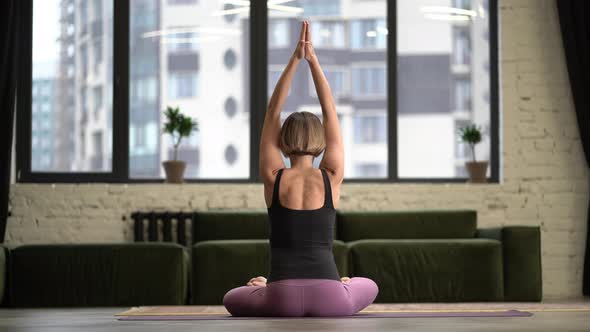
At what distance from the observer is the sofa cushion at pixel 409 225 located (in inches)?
253

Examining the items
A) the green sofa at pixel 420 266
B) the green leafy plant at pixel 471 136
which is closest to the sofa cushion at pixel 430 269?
the green sofa at pixel 420 266

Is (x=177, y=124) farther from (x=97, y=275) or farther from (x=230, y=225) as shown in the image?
(x=97, y=275)

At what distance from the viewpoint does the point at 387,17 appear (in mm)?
7223

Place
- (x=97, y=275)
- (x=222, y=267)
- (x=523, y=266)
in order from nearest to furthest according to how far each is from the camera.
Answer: (x=97, y=275), (x=222, y=267), (x=523, y=266)

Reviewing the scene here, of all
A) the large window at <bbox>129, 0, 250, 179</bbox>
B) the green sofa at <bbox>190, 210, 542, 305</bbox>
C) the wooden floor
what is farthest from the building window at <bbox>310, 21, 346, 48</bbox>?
the wooden floor

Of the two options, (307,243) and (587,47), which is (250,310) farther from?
(587,47)

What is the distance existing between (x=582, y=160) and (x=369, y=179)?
1.64 meters

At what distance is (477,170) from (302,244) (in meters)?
4.06

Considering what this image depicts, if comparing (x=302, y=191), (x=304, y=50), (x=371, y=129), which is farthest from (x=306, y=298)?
(x=371, y=129)

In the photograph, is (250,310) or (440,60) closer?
(250,310)

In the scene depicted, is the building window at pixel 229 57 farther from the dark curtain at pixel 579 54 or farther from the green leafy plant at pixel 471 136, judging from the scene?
the dark curtain at pixel 579 54

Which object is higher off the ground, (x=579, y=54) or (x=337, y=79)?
(x=579, y=54)

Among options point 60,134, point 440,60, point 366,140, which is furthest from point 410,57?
point 60,134

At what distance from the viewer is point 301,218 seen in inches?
126
